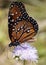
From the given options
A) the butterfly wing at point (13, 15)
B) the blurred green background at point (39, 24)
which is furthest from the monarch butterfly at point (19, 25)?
the blurred green background at point (39, 24)

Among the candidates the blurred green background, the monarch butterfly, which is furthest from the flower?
the blurred green background

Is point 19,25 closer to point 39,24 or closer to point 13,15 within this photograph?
point 13,15

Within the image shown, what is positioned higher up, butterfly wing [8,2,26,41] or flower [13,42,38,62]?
butterfly wing [8,2,26,41]

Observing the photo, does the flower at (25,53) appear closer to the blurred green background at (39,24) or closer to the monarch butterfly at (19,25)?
the monarch butterfly at (19,25)

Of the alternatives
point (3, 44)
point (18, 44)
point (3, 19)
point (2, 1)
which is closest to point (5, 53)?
point (3, 44)

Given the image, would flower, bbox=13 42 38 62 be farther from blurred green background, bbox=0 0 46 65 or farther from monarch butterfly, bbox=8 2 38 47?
blurred green background, bbox=0 0 46 65

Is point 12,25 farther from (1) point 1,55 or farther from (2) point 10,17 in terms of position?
(1) point 1,55
